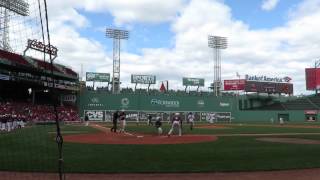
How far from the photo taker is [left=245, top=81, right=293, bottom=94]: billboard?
8762 centimetres

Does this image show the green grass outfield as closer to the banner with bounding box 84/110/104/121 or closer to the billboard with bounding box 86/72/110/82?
the banner with bounding box 84/110/104/121

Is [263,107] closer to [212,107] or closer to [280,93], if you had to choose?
[280,93]

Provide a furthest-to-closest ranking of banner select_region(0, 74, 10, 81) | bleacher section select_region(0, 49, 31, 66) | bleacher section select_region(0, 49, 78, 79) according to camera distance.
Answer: bleacher section select_region(0, 49, 31, 66) < bleacher section select_region(0, 49, 78, 79) < banner select_region(0, 74, 10, 81)

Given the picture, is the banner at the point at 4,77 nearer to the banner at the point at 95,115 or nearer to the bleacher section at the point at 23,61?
the bleacher section at the point at 23,61

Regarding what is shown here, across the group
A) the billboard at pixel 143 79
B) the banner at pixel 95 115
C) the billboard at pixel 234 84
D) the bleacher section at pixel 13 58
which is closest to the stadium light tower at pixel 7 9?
the bleacher section at pixel 13 58

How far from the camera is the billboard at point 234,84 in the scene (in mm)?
87769

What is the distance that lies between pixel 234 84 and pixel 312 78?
14.9 m

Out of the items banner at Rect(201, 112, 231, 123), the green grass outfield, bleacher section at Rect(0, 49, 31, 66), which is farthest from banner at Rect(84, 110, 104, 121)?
the green grass outfield

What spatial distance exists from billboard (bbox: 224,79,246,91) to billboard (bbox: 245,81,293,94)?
3.17 ft

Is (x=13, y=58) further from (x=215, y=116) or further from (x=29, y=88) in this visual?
(x=215, y=116)

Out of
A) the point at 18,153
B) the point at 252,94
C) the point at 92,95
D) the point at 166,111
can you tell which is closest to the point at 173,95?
the point at 166,111

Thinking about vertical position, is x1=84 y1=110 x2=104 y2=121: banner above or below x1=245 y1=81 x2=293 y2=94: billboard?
below

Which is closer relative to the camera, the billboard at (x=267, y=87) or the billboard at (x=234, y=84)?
the billboard at (x=267, y=87)

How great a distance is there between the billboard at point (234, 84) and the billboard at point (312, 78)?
1273 centimetres
